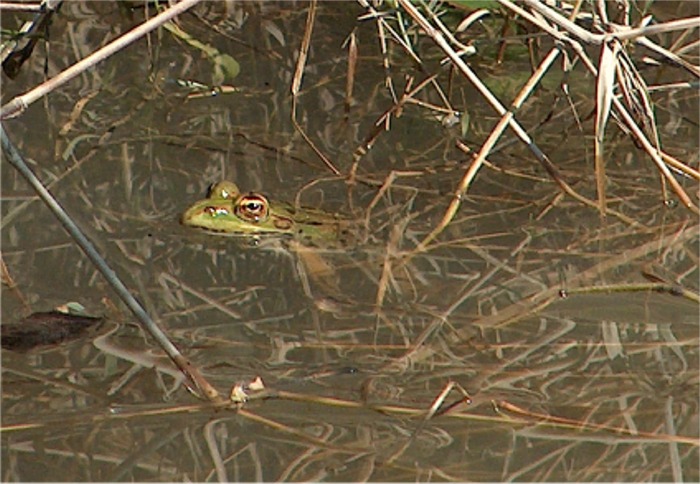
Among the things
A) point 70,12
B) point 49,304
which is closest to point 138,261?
point 49,304

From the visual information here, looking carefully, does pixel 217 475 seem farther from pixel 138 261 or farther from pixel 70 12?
pixel 70 12

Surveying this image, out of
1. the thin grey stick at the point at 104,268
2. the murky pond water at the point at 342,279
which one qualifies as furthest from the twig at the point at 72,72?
the murky pond water at the point at 342,279

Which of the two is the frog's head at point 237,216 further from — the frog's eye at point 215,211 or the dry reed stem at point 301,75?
the dry reed stem at point 301,75

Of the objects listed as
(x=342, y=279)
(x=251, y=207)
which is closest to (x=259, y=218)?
(x=251, y=207)

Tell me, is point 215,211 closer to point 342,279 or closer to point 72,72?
point 342,279

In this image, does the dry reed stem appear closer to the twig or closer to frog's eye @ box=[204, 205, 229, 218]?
frog's eye @ box=[204, 205, 229, 218]
